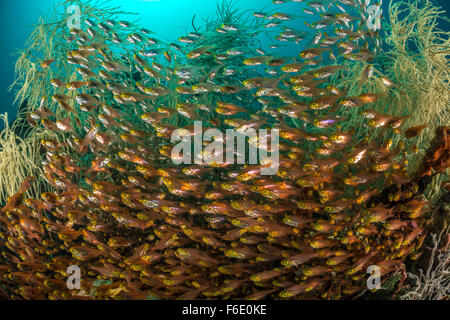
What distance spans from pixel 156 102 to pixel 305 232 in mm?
2888

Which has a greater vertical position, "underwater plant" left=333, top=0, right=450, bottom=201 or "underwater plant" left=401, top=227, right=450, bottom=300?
"underwater plant" left=333, top=0, right=450, bottom=201

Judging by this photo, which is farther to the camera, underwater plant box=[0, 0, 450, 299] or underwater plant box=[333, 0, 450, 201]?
underwater plant box=[333, 0, 450, 201]

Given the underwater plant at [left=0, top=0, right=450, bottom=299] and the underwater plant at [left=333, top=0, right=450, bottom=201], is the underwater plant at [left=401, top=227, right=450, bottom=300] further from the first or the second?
the underwater plant at [left=333, top=0, right=450, bottom=201]

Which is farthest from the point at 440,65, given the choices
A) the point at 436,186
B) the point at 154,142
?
the point at 154,142

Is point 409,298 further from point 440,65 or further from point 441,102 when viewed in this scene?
point 440,65

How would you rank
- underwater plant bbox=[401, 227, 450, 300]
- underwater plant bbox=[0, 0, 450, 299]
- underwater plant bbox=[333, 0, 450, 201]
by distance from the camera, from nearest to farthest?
underwater plant bbox=[0, 0, 450, 299] → underwater plant bbox=[401, 227, 450, 300] → underwater plant bbox=[333, 0, 450, 201]

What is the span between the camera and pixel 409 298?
2.88 m

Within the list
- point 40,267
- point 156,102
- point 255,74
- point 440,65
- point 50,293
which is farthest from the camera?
point 255,74

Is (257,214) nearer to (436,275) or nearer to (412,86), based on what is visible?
(436,275)

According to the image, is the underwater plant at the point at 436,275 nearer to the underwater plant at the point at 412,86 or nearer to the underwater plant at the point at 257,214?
the underwater plant at the point at 257,214

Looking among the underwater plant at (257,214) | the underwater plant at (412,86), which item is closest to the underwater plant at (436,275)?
the underwater plant at (257,214)

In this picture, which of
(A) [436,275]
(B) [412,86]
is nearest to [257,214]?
(A) [436,275]

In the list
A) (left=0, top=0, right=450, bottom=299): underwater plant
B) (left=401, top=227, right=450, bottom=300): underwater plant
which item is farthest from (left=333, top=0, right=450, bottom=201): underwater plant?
(left=401, top=227, right=450, bottom=300): underwater plant
